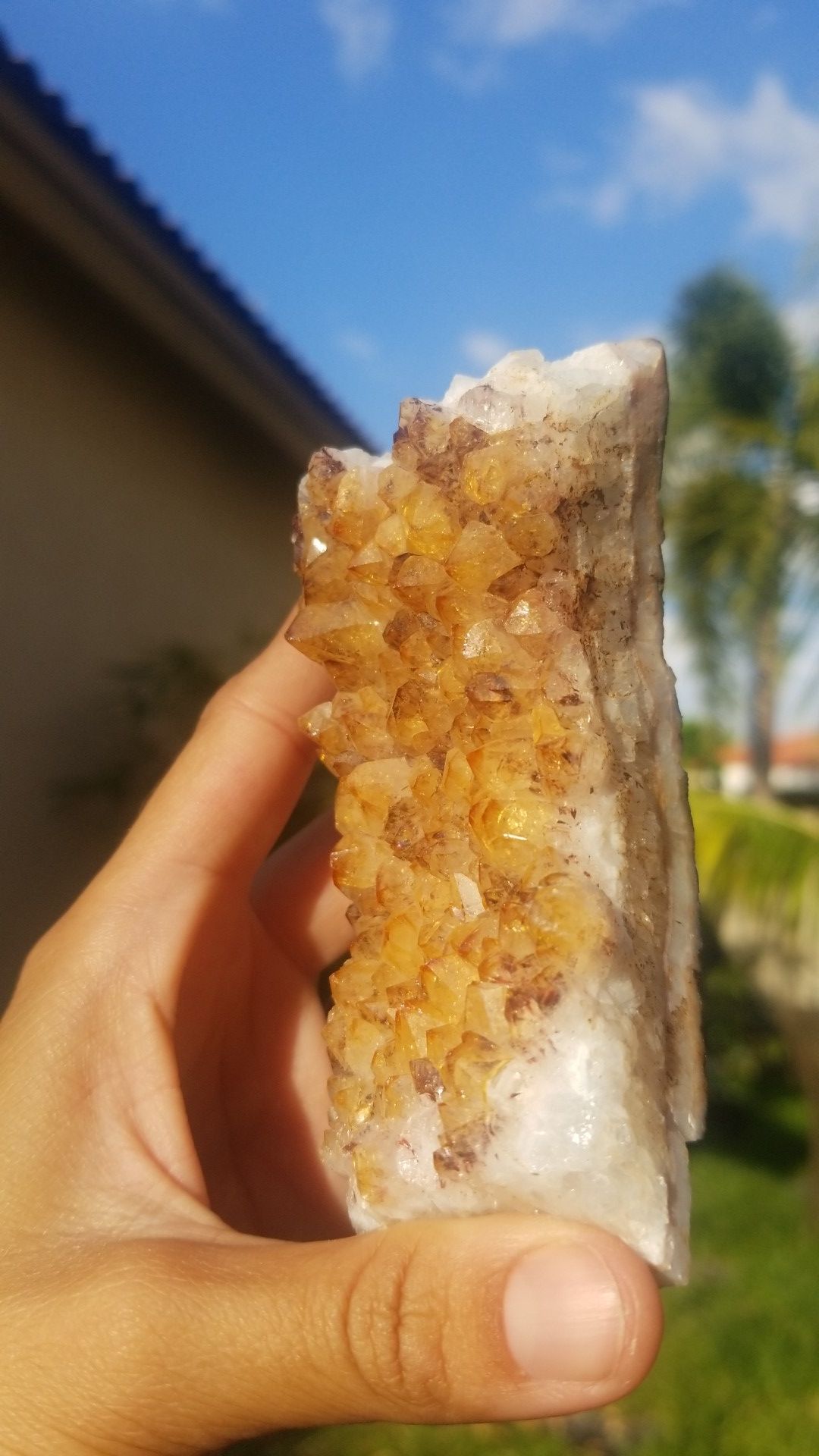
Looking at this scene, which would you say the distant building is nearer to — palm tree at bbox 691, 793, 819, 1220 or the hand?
palm tree at bbox 691, 793, 819, 1220

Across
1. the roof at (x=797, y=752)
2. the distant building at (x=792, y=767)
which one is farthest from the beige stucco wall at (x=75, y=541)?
the roof at (x=797, y=752)

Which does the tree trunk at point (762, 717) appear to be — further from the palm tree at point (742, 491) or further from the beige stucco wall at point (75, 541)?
the beige stucco wall at point (75, 541)

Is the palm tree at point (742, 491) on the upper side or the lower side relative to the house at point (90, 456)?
upper

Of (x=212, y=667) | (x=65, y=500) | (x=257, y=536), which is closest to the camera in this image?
(x=65, y=500)

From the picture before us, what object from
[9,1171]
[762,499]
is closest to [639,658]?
[9,1171]

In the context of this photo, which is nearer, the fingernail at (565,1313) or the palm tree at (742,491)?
the fingernail at (565,1313)

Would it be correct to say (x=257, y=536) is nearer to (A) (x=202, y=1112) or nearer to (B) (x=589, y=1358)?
(A) (x=202, y=1112)
